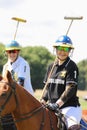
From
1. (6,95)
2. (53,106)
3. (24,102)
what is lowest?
(53,106)

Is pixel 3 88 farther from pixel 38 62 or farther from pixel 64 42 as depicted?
pixel 38 62

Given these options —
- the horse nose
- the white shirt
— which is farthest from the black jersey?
the white shirt

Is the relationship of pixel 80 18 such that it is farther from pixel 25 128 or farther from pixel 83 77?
pixel 83 77

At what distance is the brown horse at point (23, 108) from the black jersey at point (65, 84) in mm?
475

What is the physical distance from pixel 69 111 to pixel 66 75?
2.38ft

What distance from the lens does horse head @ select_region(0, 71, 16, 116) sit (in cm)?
884

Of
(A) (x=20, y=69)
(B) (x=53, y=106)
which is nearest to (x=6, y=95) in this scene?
(B) (x=53, y=106)

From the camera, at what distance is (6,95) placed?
8.92 meters

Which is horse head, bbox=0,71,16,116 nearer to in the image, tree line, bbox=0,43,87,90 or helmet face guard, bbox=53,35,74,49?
helmet face guard, bbox=53,35,74,49

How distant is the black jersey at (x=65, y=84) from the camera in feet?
33.0

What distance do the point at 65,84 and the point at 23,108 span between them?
1.22 m

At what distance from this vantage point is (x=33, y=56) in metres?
114

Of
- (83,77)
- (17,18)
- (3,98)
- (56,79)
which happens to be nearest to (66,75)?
(56,79)

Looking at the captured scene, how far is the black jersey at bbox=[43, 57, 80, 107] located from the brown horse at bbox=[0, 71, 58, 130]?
47 centimetres
